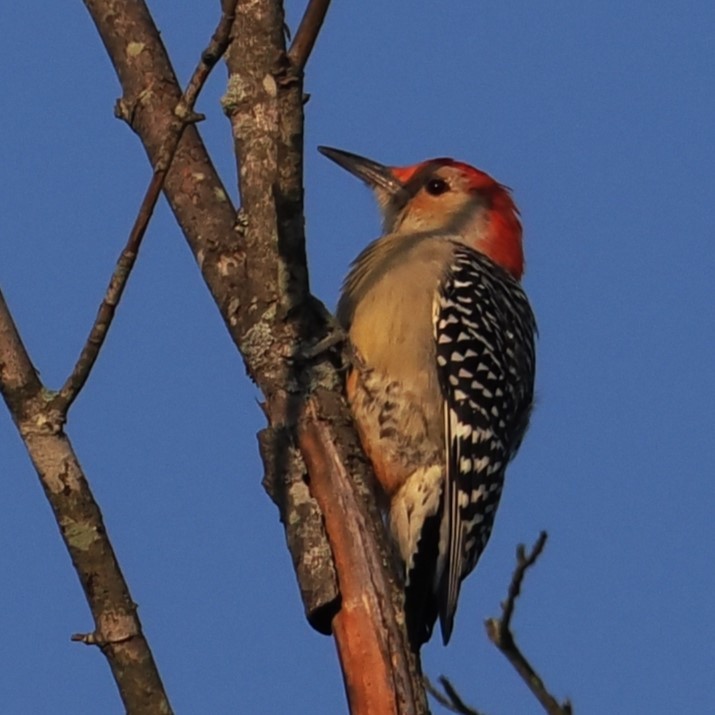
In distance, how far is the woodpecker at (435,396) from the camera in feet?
19.9

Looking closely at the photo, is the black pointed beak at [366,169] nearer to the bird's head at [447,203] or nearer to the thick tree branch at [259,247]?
the bird's head at [447,203]

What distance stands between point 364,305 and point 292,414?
58.1 inches

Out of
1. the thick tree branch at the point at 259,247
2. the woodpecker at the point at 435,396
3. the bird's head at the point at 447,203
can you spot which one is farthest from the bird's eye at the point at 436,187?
the thick tree branch at the point at 259,247

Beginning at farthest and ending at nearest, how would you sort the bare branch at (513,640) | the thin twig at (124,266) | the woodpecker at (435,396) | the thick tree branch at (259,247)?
1. the woodpecker at (435,396)
2. the thick tree branch at (259,247)
3. the thin twig at (124,266)
4. the bare branch at (513,640)

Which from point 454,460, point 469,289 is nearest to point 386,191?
point 469,289

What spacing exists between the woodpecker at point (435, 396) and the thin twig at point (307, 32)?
2.10 metres

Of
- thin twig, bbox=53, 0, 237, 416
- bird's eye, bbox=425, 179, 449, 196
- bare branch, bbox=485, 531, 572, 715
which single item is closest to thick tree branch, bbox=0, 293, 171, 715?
thin twig, bbox=53, 0, 237, 416

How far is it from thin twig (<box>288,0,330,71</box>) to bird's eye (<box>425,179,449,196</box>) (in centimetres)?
370

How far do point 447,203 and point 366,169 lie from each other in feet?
1.67

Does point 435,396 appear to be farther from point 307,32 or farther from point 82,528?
point 82,528

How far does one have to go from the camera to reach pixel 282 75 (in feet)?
13.8

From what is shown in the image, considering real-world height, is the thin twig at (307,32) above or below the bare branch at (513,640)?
above

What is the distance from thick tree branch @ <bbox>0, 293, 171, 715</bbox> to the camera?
356 cm

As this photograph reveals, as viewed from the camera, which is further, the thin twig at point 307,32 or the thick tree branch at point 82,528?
the thin twig at point 307,32
